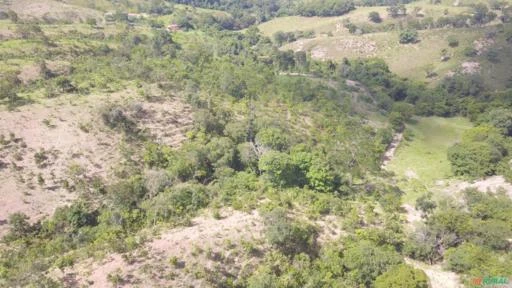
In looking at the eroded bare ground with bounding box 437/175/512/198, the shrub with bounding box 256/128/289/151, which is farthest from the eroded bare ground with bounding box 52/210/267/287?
the eroded bare ground with bounding box 437/175/512/198

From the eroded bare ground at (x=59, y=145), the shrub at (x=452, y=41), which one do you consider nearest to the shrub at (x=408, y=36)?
the shrub at (x=452, y=41)

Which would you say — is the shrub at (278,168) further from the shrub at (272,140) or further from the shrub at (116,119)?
the shrub at (116,119)

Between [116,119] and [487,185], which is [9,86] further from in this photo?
[487,185]

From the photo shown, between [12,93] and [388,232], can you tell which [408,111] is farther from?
[12,93]

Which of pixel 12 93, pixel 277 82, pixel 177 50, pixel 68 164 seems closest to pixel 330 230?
pixel 68 164

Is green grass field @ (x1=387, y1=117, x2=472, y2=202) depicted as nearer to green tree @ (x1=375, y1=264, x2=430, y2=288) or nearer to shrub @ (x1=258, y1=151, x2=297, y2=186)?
shrub @ (x1=258, y1=151, x2=297, y2=186)

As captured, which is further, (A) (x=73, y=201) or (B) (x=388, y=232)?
(A) (x=73, y=201)
